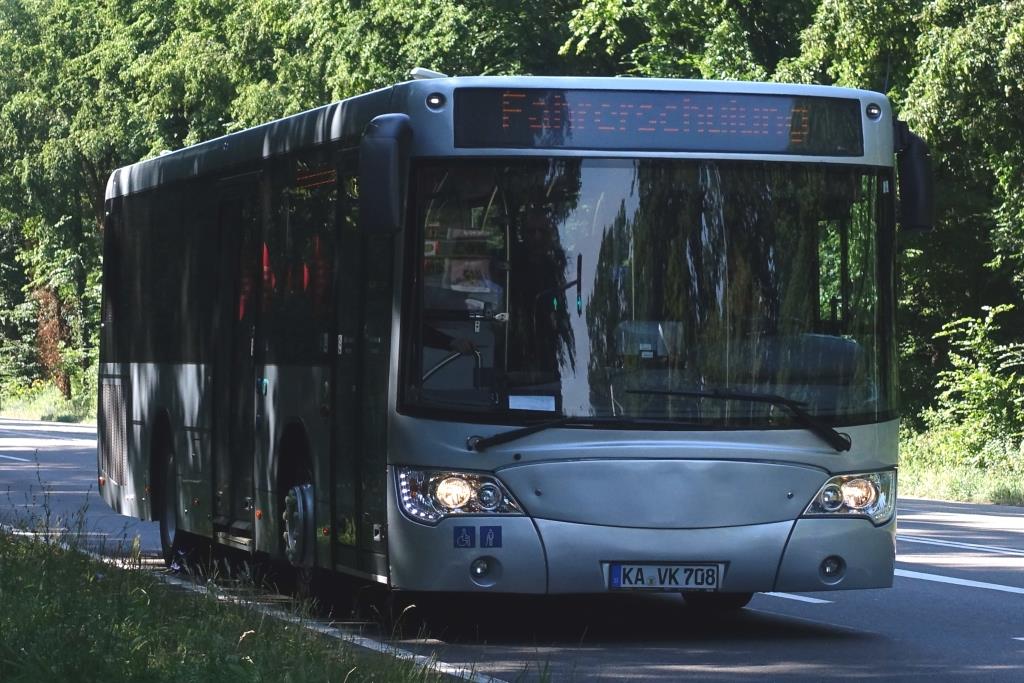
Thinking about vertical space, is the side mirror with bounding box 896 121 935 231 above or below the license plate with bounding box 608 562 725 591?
above

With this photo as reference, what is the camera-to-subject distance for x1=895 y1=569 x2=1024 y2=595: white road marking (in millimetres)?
13641

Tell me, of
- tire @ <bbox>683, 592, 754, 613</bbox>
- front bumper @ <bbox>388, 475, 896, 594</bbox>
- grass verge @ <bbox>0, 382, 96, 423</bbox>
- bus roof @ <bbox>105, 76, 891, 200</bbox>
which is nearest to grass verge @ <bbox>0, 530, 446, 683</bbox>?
front bumper @ <bbox>388, 475, 896, 594</bbox>

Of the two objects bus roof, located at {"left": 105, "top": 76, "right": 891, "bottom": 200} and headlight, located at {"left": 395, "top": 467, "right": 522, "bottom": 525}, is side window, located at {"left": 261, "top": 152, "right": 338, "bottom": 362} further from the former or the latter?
headlight, located at {"left": 395, "top": 467, "right": 522, "bottom": 525}

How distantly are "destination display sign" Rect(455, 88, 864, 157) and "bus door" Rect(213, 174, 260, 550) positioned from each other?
108 inches

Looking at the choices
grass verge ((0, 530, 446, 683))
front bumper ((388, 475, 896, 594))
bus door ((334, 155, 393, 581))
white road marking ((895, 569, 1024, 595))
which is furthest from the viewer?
white road marking ((895, 569, 1024, 595))

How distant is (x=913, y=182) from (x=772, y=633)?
2.49 metres

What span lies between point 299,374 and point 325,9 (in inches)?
1222

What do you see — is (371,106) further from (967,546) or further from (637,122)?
(967,546)

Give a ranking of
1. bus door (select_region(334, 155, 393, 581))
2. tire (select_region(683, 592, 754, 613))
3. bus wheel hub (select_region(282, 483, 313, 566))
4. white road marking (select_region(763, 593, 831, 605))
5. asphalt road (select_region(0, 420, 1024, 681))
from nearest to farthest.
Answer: asphalt road (select_region(0, 420, 1024, 681)) < bus door (select_region(334, 155, 393, 581)) < bus wheel hub (select_region(282, 483, 313, 566)) < tire (select_region(683, 592, 754, 613)) < white road marking (select_region(763, 593, 831, 605))

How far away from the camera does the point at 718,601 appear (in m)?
12.4

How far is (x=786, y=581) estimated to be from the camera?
33.8 feet

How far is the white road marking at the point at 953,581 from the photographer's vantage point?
13641 millimetres

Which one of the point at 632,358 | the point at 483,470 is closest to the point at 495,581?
the point at 483,470

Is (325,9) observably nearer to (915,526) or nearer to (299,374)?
(915,526)
